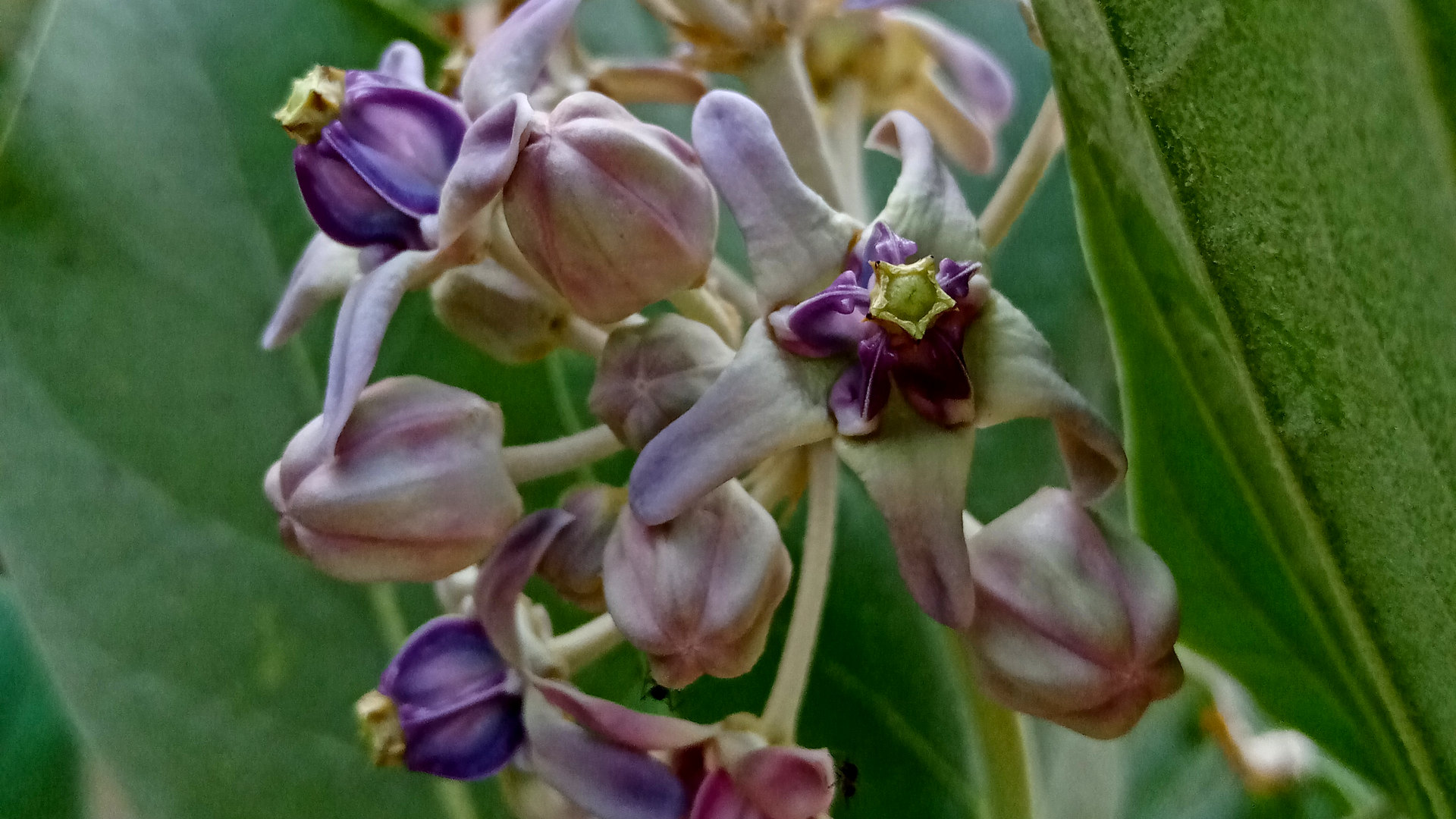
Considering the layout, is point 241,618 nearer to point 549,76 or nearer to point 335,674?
point 335,674

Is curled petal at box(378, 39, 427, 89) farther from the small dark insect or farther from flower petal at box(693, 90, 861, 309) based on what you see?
the small dark insect

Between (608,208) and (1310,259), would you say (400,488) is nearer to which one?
(608,208)

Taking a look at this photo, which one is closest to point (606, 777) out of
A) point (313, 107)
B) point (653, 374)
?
point (653, 374)

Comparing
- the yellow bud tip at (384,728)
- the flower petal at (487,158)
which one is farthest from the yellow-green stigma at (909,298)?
the yellow bud tip at (384,728)

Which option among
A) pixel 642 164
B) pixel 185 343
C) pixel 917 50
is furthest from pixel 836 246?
pixel 185 343

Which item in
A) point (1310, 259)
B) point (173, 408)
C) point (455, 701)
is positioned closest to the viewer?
point (1310, 259)

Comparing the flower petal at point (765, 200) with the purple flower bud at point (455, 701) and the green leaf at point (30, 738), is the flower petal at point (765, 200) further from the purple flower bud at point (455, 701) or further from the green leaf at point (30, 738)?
the green leaf at point (30, 738)
